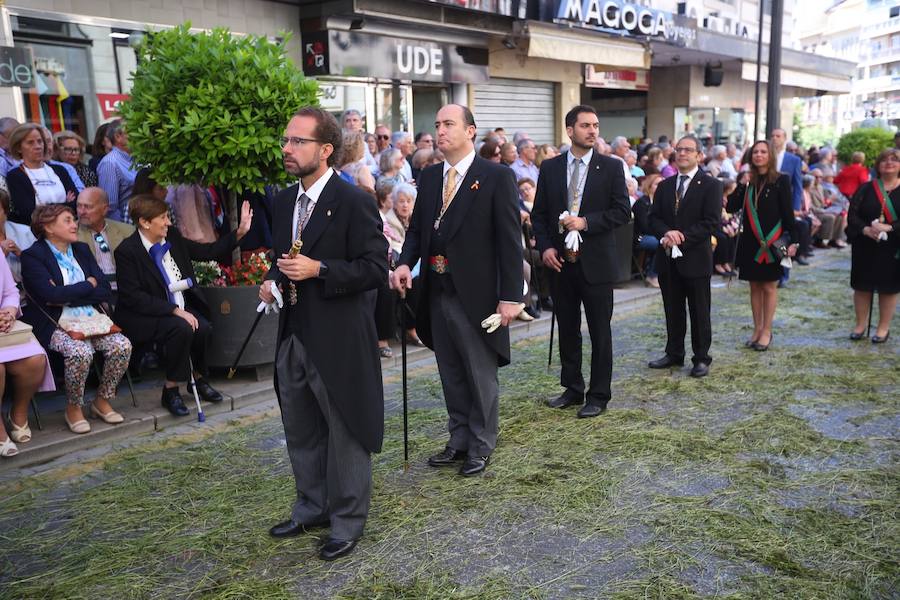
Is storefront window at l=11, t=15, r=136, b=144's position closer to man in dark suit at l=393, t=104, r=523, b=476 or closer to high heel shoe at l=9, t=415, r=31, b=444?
high heel shoe at l=9, t=415, r=31, b=444

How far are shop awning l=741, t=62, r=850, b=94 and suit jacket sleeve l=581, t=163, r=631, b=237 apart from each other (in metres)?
20.2

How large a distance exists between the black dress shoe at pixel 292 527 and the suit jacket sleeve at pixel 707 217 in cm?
421

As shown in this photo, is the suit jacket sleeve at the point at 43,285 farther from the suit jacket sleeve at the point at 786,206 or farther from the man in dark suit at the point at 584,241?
the suit jacket sleeve at the point at 786,206

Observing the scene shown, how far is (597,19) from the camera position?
1692 cm

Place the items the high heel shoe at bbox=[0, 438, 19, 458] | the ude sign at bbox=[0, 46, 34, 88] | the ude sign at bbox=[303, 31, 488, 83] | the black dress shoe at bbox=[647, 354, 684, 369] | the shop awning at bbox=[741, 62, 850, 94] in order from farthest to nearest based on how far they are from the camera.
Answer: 1. the shop awning at bbox=[741, 62, 850, 94]
2. the ude sign at bbox=[303, 31, 488, 83]
3. the ude sign at bbox=[0, 46, 34, 88]
4. the black dress shoe at bbox=[647, 354, 684, 369]
5. the high heel shoe at bbox=[0, 438, 19, 458]

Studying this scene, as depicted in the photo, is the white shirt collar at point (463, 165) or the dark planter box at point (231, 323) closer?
the white shirt collar at point (463, 165)

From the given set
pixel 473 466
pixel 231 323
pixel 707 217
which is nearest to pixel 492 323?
pixel 473 466

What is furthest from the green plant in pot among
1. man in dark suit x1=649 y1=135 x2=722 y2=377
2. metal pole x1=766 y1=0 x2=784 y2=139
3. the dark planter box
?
metal pole x1=766 y1=0 x2=784 y2=139

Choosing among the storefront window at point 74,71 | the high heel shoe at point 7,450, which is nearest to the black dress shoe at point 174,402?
the high heel shoe at point 7,450

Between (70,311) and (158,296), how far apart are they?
2.05 ft

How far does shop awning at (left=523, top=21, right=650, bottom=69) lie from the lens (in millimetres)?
15633

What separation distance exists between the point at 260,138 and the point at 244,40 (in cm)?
88

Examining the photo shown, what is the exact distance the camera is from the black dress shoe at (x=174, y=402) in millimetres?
6000

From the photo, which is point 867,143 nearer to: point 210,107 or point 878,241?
point 878,241
